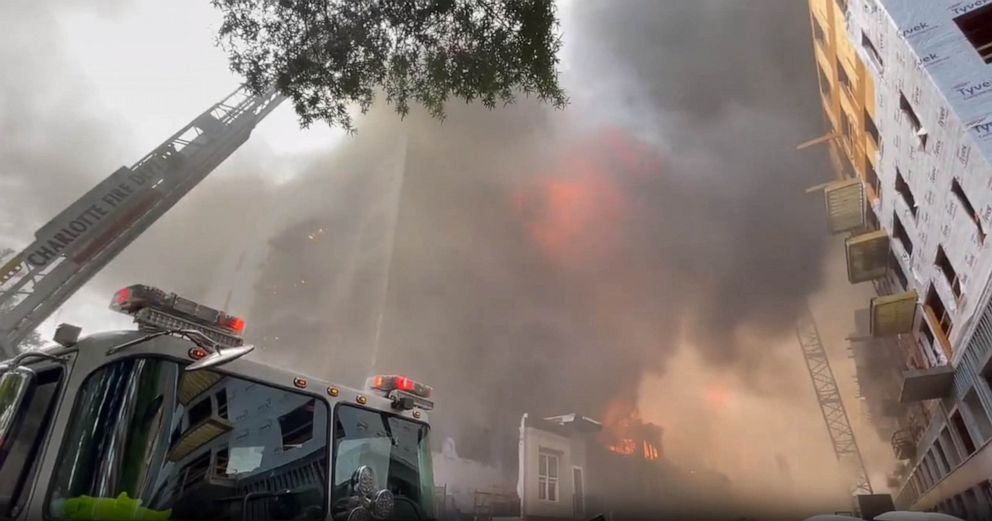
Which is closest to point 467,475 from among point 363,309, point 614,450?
point 614,450

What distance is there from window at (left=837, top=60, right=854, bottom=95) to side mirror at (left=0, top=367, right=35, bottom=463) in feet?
57.8

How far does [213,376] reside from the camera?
2.51 metres

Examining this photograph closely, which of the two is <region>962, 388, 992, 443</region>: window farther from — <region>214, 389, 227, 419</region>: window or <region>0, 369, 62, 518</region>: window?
<region>0, 369, 62, 518</region>: window

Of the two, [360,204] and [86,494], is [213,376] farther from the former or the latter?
[360,204]

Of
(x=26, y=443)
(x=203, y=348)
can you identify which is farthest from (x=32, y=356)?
(x=203, y=348)

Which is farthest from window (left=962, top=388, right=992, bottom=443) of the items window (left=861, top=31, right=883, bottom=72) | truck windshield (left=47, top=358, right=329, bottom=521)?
truck windshield (left=47, top=358, right=329, bottom=521)

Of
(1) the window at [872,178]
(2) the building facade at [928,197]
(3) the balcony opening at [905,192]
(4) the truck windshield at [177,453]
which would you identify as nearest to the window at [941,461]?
(2) the building facade at [928,197]

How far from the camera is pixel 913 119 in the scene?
32.2 ft

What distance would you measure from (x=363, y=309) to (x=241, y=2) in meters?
23.0

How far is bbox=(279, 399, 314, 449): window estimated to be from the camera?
273 cm

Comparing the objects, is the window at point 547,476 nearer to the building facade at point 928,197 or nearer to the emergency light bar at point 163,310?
the building facade at point 928,197

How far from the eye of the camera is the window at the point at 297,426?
2734 millimetres

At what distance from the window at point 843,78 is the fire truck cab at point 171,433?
16529 millimetres

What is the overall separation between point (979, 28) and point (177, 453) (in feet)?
42.2
